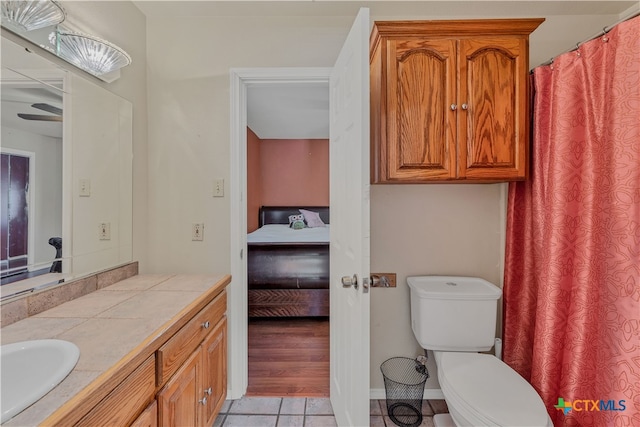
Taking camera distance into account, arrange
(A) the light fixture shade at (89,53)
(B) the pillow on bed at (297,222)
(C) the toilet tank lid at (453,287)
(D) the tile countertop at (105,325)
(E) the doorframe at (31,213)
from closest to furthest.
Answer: (D) the tile countertop at (105,325) → (E) the doorframe at (31,213) → (A) the light fixture shade at (89,53) → (C) the toilet tank lid at (453,287) → (B) the pillow on bed at (297,222)

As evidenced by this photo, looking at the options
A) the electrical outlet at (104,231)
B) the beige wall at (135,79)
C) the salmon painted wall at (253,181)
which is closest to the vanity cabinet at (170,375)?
the electrical outlet at (104,231)

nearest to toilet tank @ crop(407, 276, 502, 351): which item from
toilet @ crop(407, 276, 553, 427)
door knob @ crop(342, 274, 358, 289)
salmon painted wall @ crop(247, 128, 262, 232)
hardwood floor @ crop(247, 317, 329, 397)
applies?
toilet @ crop(407, 276, 553, 427)

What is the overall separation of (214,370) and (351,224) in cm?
106

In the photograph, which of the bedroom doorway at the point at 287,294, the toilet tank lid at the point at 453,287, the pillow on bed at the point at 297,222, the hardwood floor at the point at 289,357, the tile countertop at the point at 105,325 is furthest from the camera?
the pillow on bed at the point at 297,222

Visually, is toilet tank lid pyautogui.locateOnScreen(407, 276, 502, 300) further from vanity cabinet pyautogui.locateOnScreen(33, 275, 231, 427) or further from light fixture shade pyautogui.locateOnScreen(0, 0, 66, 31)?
light fixture shade pyautogui.locateOnScreen(0, 0, 66, 31)

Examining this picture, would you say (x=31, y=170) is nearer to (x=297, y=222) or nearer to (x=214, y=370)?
(x=214, y=370)

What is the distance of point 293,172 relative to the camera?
5.81 m

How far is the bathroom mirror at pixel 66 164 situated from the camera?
1.07 meters

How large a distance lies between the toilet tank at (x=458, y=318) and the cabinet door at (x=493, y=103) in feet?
2.23

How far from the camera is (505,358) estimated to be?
1.76m

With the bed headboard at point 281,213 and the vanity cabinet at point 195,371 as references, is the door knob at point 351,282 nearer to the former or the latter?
the vanity cabinet at point 195,371

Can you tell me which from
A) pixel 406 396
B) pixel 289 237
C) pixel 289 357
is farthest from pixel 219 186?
pixel 289 237

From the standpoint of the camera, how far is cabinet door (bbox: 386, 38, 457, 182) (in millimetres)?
1504

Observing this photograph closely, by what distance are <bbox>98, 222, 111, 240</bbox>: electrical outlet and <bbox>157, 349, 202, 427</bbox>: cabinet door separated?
0.80 metres
